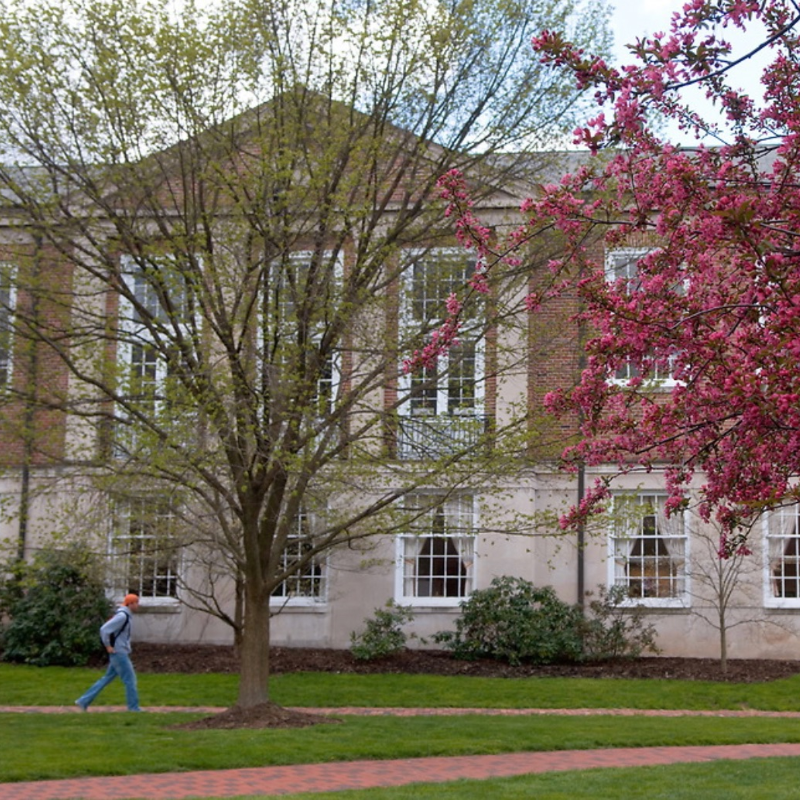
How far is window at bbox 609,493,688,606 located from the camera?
2044 cm

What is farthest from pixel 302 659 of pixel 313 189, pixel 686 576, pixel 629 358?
pixel 629 358

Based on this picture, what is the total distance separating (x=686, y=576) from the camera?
66.2 ft

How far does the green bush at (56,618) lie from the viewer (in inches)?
783

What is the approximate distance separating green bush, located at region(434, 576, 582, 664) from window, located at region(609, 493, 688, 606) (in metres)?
1.28

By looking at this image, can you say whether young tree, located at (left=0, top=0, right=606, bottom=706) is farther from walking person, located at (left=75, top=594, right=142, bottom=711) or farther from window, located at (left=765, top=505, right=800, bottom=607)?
window, located at (left=765, top=505, right=800, bottom=607)

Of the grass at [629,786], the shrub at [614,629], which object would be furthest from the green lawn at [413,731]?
the shrub at [614,629]

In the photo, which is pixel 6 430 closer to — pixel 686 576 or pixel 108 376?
pixel 108 376

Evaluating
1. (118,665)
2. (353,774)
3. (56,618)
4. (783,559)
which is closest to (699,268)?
(353,774)

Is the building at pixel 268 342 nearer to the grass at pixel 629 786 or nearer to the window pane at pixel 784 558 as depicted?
the grass at pixel 629 786

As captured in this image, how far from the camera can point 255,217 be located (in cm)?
1336

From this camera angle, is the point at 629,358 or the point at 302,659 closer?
the point at 629,358

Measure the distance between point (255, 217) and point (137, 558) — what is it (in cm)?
705

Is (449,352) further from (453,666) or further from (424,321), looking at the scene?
(453,666)

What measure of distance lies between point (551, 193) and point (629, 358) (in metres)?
1.09
